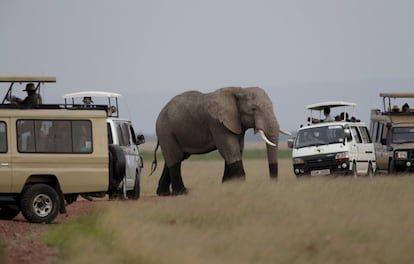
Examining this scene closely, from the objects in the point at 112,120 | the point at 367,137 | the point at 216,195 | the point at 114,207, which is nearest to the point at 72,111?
the point at 114,207

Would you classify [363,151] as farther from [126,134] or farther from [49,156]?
[49,156]

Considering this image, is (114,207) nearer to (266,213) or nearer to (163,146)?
(266,213)

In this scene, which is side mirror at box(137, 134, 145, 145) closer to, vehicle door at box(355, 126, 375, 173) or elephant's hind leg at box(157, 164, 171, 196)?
elephant's hind leg at box(157, 164, 171, 196)

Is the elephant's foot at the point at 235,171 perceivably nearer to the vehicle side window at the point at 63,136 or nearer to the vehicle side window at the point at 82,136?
the vehicle side window at the point at 82,136

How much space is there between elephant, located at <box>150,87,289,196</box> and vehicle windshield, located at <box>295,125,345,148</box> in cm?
259

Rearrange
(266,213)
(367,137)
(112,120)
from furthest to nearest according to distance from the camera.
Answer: (367,137)
(112,120)
(266,213)

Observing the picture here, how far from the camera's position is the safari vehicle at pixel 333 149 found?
32.9m

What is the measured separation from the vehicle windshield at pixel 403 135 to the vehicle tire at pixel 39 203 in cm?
1402

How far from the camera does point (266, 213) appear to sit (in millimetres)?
21172

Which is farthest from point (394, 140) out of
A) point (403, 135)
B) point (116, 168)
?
point (116, 168)

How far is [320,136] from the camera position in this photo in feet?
111

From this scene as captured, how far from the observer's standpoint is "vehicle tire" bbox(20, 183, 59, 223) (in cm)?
2223

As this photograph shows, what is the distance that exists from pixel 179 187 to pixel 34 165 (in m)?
10.2

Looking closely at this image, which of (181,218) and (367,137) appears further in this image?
(367,137)
